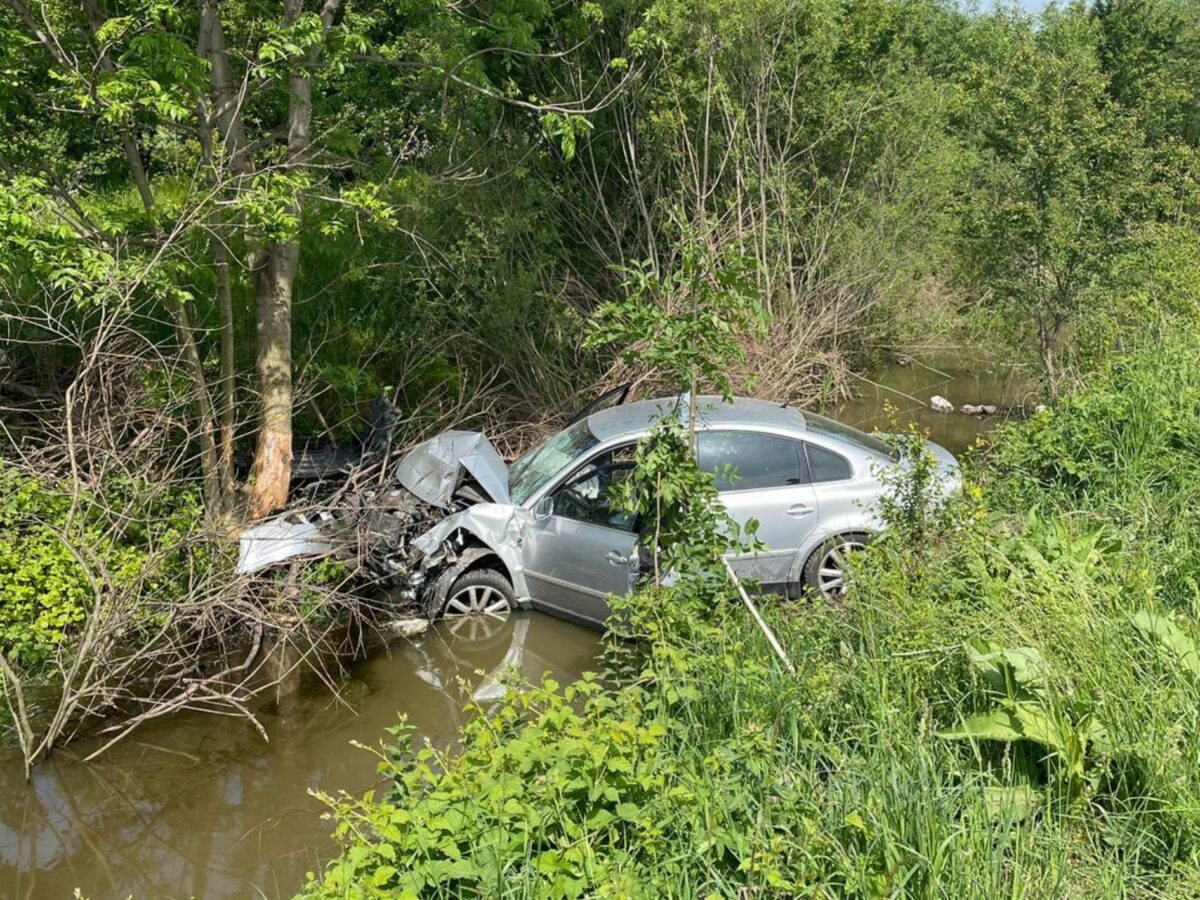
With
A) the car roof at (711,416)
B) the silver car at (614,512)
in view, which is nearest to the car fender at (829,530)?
the silver car at (614,512)

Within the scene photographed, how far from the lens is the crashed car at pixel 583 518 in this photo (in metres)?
7.38

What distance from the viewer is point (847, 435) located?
800cm

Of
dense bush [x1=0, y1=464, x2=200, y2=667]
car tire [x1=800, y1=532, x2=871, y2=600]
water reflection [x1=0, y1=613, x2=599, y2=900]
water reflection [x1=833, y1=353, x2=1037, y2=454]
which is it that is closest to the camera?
water reflection [x1=0, y1=613, x2=599, y2=900]

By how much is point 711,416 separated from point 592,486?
1.12 metres

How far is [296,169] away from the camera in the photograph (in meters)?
8.25

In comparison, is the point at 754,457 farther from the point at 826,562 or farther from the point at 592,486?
the point at 592,486

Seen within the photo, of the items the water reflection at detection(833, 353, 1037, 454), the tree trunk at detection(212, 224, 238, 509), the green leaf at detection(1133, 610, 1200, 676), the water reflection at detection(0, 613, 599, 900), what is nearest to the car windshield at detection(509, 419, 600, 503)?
the water reflection at detection(0, 613, 599, 900)

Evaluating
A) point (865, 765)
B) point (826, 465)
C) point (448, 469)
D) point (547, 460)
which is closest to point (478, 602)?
point (448, 469)

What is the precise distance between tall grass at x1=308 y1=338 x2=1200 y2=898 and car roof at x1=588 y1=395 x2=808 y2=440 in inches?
96.5

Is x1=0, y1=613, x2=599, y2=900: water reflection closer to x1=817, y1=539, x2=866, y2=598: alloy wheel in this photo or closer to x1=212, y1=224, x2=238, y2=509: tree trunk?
x1=817, y1=539, x2=866, y2=598: alloy wheel

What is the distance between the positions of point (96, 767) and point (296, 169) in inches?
196

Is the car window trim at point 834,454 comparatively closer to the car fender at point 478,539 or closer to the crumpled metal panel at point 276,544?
the car fender at point 478,539

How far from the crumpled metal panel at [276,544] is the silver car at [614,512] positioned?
897mm

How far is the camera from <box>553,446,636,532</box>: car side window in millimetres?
7473
